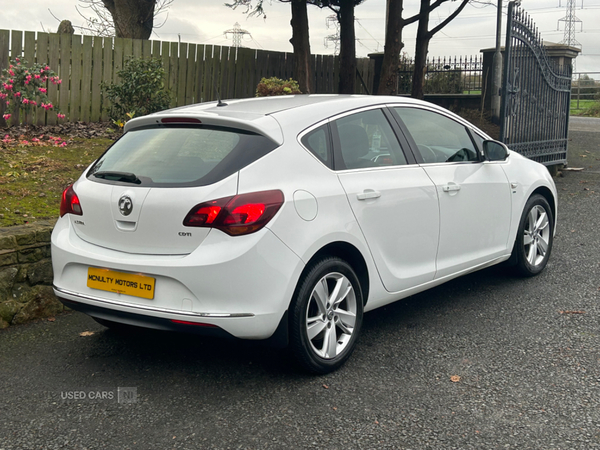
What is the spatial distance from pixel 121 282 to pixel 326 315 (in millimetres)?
1169

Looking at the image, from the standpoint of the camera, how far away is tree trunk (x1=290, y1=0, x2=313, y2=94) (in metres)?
14.2

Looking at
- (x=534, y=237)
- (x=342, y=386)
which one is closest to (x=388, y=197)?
(x=342, y=386)

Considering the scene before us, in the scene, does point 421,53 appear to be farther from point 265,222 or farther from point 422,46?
point 265,222

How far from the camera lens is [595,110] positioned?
3100 centimetres

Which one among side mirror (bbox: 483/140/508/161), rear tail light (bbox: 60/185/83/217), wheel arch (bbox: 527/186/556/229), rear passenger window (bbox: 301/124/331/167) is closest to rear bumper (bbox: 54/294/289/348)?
rear tail light (bbox: 60/185/83/217)

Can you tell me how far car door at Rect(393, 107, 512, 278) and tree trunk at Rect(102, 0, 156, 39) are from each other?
11.3m

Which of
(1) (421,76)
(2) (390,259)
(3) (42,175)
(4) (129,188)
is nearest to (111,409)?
(4) (129,188)

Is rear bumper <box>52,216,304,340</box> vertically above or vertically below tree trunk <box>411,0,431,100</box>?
below

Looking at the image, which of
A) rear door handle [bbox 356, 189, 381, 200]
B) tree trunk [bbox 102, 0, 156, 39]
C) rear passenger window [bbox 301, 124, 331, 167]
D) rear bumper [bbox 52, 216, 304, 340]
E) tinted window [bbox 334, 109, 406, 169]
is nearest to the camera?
rear bumper [bbox 52, 216, 304, 340]

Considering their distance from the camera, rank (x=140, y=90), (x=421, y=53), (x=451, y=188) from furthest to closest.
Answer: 1. (x=421, y=53)
2. (x=140, y=90)
3. (x=451, y=188)

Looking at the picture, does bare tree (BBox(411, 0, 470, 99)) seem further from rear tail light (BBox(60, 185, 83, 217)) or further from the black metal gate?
rear tail light (BBox(60, 185, 83, 217))

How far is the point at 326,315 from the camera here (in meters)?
3.89

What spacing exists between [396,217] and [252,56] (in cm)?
1221

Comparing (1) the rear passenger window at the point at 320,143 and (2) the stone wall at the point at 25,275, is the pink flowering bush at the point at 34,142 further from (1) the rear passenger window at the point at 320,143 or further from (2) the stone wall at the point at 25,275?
(1) the rear passenger window at the point at 320,143
